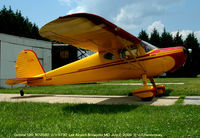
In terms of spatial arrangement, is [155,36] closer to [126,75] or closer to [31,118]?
[126,75]

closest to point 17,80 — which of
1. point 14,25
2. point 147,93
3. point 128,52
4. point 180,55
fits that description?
point 128,52

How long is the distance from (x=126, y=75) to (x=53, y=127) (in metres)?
5.17

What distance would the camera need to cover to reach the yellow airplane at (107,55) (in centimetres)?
574

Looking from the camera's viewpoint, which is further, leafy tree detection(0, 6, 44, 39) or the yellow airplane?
leafy tree detection(0, 6, 44, 39)

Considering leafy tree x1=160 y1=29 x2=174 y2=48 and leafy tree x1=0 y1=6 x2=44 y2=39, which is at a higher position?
leafy tree x1=0 y1=6 x2=44 y2=39

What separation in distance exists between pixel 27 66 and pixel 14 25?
34.1m

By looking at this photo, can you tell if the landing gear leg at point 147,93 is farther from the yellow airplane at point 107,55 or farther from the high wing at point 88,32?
the high wing at point 88,32

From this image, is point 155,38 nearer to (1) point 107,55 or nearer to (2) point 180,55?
(1) point 107,55

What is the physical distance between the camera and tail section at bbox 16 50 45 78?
408 inches

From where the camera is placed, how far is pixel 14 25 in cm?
3988

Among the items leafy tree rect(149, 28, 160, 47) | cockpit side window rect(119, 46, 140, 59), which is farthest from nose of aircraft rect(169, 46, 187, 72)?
leafy tree rect(149, 28, 160, 47)

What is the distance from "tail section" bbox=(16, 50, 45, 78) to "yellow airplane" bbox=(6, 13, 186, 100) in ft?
2.11

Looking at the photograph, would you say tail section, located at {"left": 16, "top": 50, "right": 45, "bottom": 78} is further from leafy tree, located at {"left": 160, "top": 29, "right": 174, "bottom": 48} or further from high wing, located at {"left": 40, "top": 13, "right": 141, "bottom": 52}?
leafy tree, located at {"left": 160, "top": 29, "right": 174, "bottom": 48}

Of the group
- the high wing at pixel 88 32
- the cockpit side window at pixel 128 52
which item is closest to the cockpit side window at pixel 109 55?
the high wing at pixel 88 32
